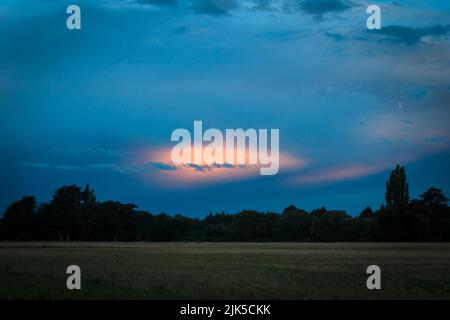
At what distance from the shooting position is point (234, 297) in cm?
2539

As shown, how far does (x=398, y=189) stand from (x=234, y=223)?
55.0m

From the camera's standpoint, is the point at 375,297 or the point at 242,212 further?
the point at 242,212

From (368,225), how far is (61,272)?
119m

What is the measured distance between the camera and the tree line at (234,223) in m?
141

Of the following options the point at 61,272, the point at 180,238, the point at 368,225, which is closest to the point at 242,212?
the point at 180,238

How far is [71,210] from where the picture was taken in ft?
555

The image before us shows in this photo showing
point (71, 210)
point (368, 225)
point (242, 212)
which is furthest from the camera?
point (242, 212)

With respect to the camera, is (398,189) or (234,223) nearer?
(398,189)

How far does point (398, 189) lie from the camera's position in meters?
148

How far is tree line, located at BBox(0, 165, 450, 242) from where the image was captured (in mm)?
140625

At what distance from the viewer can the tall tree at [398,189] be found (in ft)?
482

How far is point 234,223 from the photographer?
178m

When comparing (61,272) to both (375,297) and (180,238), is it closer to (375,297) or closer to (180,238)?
(375,297)
